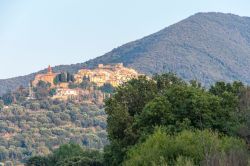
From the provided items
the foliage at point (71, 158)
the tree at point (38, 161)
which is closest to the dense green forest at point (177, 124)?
the foliage at point (71, 158)

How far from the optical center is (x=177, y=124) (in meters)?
36.5

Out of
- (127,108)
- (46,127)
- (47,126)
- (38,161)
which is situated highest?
(127,108)

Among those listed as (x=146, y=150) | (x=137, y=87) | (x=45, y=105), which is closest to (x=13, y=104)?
(x=45, y=105)

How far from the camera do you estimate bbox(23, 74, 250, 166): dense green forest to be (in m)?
28.0

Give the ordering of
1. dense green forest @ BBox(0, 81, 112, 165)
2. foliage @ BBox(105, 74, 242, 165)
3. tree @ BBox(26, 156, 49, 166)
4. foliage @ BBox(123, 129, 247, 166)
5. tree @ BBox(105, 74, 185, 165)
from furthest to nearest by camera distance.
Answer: dense green forest @ BBox(0, 81, 112, 165), tree @ BBox(26, 156, 49, 166), tree @ BBox(105, 74, 185, 165), foliage @ BBox(105, 74, 242, 165), foliage @ BBox(123, 129, 247, 166)

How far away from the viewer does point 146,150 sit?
1205 inches

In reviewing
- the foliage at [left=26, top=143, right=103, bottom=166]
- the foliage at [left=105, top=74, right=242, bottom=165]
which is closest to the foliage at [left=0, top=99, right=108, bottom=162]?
the foliage at [left=26, top=143, right=103, bottom=166]

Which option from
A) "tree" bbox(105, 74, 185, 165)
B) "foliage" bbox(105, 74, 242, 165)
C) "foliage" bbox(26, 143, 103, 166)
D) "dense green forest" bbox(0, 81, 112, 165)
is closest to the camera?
"foliage" bbox(105, 74, 242, 165)

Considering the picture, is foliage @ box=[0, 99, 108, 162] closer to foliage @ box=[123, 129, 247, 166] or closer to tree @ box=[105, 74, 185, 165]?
tree @ box=[105, 74, 185, 165]

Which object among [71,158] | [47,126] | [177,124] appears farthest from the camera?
[47,126]

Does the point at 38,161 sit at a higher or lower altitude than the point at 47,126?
higher

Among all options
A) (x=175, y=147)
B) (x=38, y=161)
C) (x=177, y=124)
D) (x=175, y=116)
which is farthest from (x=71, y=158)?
(x=175, y=147)

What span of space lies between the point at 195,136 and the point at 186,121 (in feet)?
18.1

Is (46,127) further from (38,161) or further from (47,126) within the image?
(38,161)
